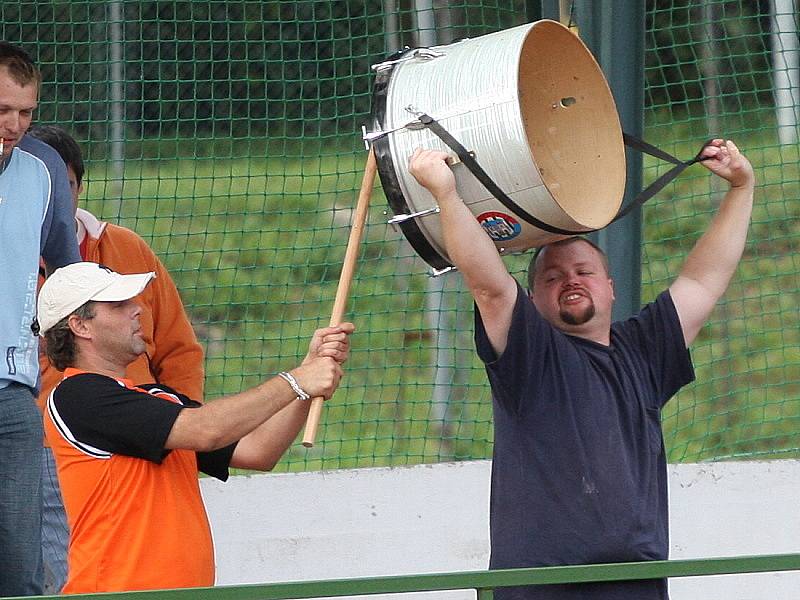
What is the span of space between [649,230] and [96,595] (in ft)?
17.7

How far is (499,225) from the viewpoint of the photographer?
288 cm

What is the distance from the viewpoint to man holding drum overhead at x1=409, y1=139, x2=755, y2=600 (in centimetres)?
278

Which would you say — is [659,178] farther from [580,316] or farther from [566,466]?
[566,466]

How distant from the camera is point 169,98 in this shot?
545cm

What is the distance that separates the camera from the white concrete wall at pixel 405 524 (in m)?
4.59

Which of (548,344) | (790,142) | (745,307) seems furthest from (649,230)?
(548,344)

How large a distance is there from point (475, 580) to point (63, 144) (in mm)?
1973

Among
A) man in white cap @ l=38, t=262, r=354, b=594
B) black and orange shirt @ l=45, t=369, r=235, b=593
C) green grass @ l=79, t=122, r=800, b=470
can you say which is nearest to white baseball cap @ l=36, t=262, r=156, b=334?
man in white cap @ l=38, t=262, r=354, b=594

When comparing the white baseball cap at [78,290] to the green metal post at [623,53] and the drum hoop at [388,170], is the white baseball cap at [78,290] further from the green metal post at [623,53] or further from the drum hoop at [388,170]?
the green metal post at [623,53]

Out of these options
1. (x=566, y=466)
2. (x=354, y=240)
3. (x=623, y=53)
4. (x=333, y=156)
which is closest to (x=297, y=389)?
(x=354, y=240)

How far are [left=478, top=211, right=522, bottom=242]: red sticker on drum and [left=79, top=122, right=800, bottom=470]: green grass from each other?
232 centimetres

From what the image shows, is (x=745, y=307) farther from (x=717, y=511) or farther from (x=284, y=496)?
(x=284, y=496)

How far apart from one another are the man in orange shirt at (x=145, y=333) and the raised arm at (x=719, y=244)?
4.66ft

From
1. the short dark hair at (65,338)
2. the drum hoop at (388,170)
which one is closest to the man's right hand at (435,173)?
the drum hoop at (388,170)
